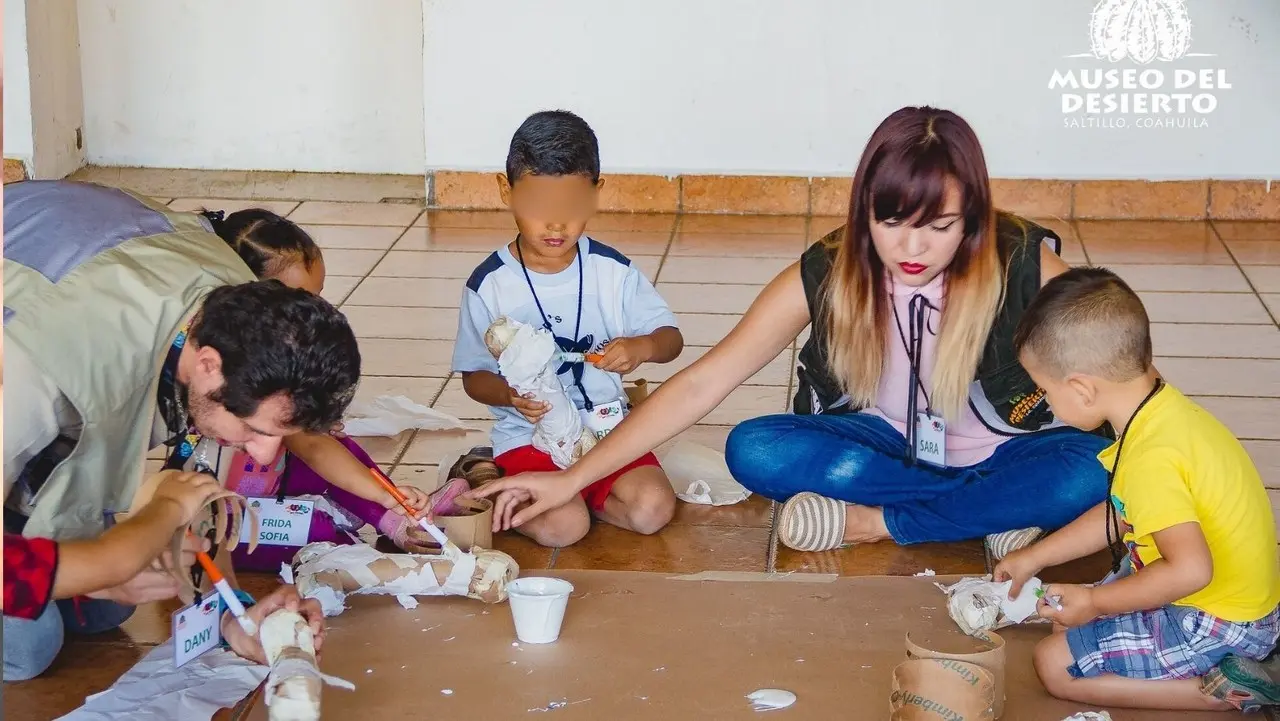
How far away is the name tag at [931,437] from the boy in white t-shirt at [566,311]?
0.46 metres

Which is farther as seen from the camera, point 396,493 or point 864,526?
point 864,526

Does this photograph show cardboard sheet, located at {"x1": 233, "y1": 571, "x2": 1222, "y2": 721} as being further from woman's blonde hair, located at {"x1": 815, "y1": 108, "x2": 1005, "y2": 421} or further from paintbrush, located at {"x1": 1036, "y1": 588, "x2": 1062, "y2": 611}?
woman's blonde hair, located at {"x1": 815, "y1": 108, "x2": 1005, "y2": 421}

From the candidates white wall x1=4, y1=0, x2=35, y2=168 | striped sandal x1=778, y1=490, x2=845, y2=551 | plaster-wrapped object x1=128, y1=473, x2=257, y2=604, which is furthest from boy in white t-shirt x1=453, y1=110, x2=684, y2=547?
white wall x1=4, y1=0, x2=35, y2=168

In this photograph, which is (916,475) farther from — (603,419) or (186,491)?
(186,491)

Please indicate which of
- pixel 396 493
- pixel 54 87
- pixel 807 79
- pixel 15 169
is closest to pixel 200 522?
pixel 396 493

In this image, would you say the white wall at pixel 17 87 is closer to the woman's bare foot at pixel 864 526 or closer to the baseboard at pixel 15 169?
the baseboard at pixel 15 169

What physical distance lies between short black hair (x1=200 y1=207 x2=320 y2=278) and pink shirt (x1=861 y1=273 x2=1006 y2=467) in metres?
0.99

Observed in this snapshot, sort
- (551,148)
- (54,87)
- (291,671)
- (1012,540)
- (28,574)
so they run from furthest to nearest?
(54,87) < (551,148) < (1012,540) < (291,671) < (28,574)

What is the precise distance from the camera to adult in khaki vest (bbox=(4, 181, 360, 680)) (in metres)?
1.65

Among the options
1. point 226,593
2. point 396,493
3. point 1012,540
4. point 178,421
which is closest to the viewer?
point 226,593

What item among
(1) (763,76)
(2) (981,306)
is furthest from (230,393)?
(1) (763,76)

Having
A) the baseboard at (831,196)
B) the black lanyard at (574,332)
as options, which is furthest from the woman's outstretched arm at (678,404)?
the baseboard at (831,196)

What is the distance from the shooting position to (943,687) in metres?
1.65

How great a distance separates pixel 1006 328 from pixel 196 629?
131cm
